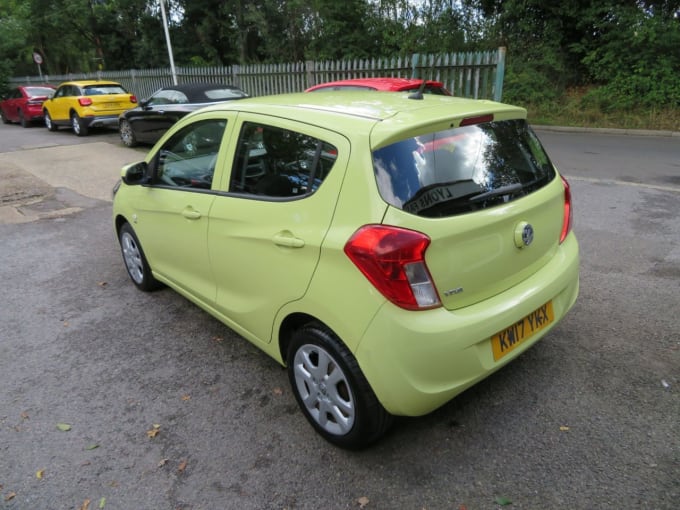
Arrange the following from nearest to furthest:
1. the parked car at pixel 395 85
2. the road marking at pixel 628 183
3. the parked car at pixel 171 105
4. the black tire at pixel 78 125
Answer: the road marking at pixel 628 183 → the parked car at pixel 395 85 → the parked car at pixel 171 105 → the black tire at pixel 78 125

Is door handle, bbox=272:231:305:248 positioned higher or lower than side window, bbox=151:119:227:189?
lower

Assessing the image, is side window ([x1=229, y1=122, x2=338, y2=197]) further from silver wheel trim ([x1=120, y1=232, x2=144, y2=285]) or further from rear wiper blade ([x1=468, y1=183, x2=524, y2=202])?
silver wheel trim ([x1=120, y1=232, x2=144, y2=285])

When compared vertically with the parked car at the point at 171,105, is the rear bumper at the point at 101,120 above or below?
below

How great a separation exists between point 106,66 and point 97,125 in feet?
68.3

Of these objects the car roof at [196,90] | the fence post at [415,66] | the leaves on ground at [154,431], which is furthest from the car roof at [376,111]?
the fence post at [415,66]

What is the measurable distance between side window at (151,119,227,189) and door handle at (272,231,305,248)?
89 centimetres

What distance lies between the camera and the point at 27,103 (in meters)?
18.3

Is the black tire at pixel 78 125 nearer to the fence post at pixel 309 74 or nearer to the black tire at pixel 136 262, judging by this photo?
the fence post at pixel 309 74

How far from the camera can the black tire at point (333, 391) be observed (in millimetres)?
2381

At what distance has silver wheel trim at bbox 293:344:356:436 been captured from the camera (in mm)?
2484

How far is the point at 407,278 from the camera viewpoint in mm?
2166

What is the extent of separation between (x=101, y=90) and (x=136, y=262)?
42.0ft

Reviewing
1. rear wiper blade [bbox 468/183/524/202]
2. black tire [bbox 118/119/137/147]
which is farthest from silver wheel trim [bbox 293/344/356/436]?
black tire [bbox 118/119/137/147]

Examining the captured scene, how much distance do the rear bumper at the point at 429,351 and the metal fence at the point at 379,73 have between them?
10.4 meters
